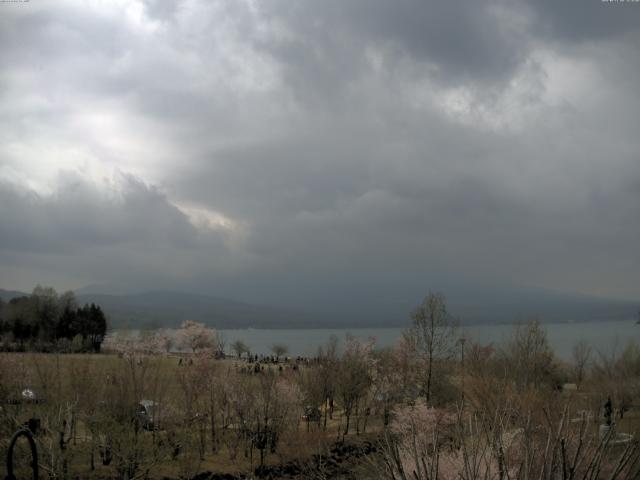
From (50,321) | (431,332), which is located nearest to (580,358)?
(431,332)

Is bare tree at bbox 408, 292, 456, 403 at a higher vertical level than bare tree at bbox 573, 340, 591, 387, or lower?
higher

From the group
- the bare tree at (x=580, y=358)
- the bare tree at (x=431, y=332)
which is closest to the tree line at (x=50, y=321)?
the bare tree at (x=431, y=332)

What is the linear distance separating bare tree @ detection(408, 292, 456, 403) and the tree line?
81569mm

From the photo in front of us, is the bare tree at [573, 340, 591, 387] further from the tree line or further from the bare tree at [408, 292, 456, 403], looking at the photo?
the tree line

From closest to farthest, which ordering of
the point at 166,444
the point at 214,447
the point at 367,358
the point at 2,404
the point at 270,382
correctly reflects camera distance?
the point at 2,404
the point at 166,444
the point at 214,447
the point at 270,382
the point at 367,358

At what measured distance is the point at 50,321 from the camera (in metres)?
120

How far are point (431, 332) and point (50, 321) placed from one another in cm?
9956

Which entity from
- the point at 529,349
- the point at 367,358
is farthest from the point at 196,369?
the point at 529,349

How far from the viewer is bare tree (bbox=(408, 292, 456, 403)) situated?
47.5 meters

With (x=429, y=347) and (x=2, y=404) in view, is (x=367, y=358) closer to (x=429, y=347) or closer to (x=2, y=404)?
(x=429, y=347)

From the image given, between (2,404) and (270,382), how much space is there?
1751cm

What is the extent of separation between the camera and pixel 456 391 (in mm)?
48406

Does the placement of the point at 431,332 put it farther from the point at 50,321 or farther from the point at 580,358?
the point at 50,321

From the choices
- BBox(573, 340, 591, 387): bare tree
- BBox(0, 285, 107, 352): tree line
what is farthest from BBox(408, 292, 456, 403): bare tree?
BBox(0, 285, 107, 352): tree line
